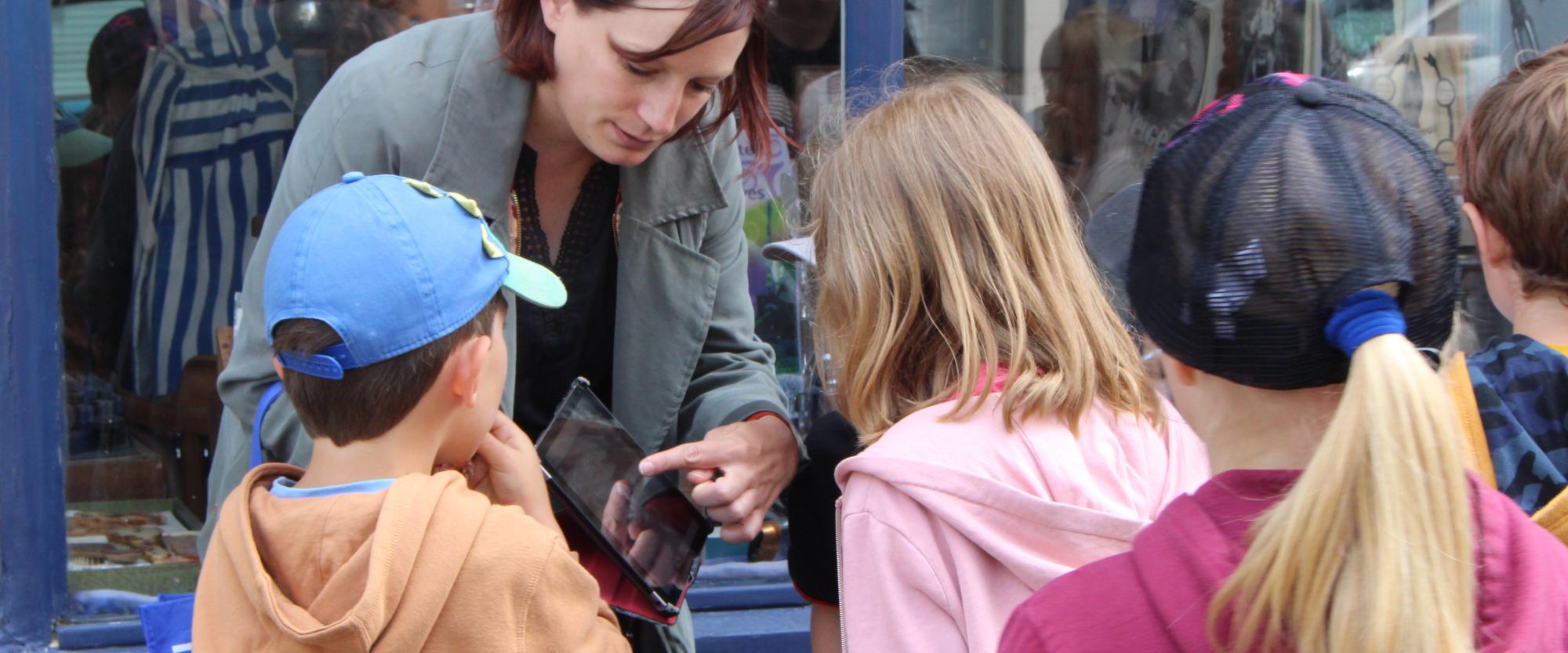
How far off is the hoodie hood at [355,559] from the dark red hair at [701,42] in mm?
678

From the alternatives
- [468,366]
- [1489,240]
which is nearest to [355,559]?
[468,366]

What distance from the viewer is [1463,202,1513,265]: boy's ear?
1.88m

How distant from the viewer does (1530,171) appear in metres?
1.82

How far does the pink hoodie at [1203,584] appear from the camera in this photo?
38.1 inches

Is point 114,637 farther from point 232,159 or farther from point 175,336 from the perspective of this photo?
point 232,159

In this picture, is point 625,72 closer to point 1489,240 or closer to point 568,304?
point 568,304

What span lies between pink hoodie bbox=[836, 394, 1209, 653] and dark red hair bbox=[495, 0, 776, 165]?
657mm

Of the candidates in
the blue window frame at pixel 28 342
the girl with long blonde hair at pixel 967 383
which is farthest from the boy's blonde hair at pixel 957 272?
the blue window frame at pixel 28 342

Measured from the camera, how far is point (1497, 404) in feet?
5.63


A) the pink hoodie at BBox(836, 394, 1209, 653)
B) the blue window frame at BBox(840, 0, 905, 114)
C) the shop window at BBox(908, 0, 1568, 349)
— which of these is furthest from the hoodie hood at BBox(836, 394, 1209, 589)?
the shop window at BBox(908, 0, 1568, 349)

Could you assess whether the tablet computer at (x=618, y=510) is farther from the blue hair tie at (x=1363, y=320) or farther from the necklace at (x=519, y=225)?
the blue hair tie at (x=1363, y=320)

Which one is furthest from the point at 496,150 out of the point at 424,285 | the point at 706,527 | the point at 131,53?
the point at 131,53

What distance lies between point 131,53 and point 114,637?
4.80 feet

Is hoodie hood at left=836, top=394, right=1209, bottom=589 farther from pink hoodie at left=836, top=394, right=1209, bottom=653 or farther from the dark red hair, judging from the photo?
the dark red hair
